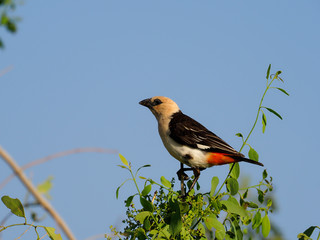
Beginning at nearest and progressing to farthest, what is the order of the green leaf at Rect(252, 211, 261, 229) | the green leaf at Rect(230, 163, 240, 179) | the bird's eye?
1. the green leaf at Rect(252, 211, 261, 229)
2. the green leaf at Rect(230, 163, 240, 179)
3. the bird's eye

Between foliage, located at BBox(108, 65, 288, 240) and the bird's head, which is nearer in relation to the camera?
foliage, located at BBox(108, 65, 288, 240)

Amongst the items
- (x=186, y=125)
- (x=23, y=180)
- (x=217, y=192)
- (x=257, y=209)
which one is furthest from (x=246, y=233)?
(x=23, y=180)

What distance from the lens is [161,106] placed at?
6.24m

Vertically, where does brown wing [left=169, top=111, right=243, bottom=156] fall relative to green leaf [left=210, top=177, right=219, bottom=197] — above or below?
above

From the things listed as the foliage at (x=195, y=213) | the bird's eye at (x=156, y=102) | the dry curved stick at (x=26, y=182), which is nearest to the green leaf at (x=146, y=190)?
the foliage at (x=195, y=213)

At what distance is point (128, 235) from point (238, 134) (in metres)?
1.41

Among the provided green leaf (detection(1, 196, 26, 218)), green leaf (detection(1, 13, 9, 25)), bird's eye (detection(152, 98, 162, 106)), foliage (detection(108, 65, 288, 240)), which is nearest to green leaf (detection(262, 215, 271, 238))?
foliage (detection(108, 65, 288, 240))

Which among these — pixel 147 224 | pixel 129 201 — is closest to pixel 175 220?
pixel 147 224

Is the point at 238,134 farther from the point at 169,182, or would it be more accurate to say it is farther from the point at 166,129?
the point at 166,129

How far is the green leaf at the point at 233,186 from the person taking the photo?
3.86 metres

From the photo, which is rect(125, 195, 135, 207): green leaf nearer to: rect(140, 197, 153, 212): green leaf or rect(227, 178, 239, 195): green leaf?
rect(140, 197, 153, 212): green leaf

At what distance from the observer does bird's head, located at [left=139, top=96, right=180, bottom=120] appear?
6172mm

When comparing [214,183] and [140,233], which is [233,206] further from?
[140,233]

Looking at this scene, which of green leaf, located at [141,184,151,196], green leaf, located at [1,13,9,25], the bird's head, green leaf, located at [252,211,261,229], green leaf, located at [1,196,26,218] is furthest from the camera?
the bird's head
